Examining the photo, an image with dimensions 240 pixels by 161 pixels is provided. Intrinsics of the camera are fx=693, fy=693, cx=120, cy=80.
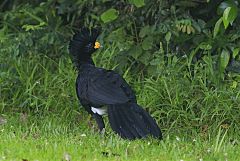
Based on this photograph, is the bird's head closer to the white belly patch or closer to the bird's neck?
the bird's neck

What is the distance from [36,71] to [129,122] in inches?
105

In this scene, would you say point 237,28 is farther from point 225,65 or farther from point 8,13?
point 8,13

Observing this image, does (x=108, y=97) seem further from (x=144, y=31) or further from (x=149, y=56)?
(x=144, y=31)

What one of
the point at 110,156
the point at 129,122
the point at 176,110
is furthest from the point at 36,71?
the point at 110,156

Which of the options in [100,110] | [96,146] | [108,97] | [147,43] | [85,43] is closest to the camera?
[96,146]

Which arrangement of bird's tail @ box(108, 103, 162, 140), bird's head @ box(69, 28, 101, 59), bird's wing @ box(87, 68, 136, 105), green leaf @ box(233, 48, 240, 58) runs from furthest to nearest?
green leaf @ box(233, 48, 240, 58), bird's head @ box(69, 28, 101, 59), bird's wing @ box(87, 68, 136, 105), bird's tail @ box(108, 103, 162, 140)

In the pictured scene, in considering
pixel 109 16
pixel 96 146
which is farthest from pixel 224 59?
pixel 96 146

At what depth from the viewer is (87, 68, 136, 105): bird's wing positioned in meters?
6.52

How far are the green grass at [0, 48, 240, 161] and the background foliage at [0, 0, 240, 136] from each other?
0.01m

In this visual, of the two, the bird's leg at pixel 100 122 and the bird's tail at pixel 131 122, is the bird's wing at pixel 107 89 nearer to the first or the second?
the bird's tail at pixel 131 122

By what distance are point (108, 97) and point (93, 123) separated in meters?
1.20

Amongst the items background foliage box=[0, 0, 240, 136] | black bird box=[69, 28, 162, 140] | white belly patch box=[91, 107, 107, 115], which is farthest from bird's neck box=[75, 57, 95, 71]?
background foliage box=[0, 0, 240, 136]

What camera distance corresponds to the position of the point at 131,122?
20.6 feet

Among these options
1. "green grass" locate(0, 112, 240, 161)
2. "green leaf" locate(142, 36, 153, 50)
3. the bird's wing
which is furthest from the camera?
"green leaf" locate(142, 36, 153, 50)
